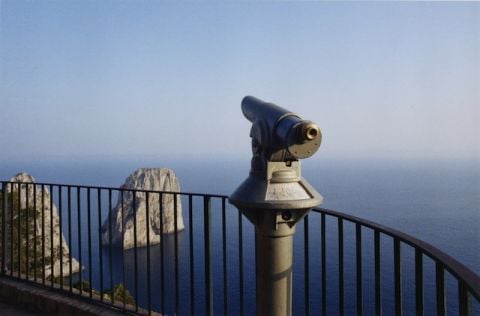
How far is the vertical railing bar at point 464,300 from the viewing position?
1.27m

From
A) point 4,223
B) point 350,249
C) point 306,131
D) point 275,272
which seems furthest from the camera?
point 350,249

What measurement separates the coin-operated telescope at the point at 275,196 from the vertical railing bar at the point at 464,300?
0.83 m

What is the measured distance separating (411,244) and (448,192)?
309ft

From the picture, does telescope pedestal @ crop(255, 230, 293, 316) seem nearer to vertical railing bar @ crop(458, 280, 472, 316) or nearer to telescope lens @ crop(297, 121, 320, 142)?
telescope lens @ crop(297, 121, 320, 142)

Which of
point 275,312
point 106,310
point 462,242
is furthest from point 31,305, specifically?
point 462,242

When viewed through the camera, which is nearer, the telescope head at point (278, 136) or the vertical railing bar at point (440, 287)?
the vertical railing bar at point (440, 287)

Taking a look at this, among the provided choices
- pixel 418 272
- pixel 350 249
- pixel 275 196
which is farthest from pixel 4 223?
pixel 350 249

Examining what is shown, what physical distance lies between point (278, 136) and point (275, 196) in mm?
295

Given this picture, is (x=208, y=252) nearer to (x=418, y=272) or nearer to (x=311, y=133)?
(x=311, y=133)

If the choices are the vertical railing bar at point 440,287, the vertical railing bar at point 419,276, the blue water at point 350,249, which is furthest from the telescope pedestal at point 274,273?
the blue water at point 350,249

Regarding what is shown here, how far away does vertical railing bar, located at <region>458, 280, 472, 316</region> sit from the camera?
4.17 ft

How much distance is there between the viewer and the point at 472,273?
1.32 m

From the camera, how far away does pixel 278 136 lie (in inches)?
77.8

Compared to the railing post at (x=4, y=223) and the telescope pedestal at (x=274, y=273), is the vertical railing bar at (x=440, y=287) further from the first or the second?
the railing post at (x=4, y=223)
